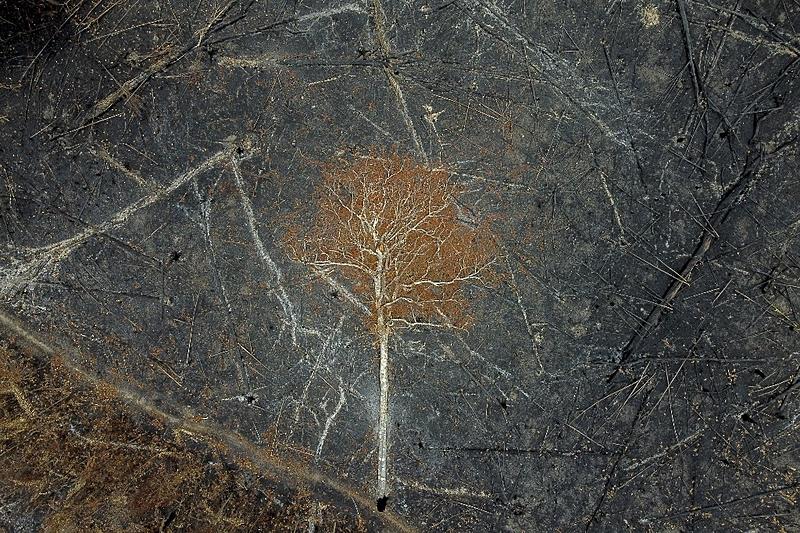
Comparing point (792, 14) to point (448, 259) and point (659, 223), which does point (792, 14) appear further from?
point (448, 259)

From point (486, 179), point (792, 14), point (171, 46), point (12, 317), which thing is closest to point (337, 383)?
point (486, 179)

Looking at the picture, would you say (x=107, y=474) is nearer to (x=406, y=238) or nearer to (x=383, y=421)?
(x=383, y=421)

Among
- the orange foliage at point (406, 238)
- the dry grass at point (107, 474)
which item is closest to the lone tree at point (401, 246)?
the orange foliage at point (406, 238)

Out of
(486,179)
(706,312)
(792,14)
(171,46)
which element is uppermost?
(792,14)

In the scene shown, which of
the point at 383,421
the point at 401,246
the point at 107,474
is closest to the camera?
the point at 401,246

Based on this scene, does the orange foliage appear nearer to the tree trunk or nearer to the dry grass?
the tree trunk

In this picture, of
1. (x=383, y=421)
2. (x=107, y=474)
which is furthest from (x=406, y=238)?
(x=107, y=474)
